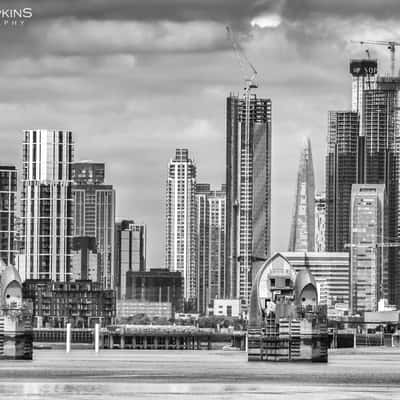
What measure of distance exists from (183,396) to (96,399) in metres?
10.7

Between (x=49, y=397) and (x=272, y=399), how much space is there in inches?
782

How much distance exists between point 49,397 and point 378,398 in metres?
29.9

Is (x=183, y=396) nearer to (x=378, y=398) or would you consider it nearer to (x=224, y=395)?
(x=224, y=395)

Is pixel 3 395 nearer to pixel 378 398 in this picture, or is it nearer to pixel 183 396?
pixel 183 396

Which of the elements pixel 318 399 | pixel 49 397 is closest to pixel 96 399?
pixel 49 397

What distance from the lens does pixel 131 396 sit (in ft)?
639

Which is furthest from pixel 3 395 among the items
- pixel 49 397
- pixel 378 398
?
pixel 378 398

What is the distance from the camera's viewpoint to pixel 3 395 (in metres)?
191

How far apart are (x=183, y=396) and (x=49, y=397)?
13.2 meters

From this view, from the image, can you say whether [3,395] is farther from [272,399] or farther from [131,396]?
[272,399]

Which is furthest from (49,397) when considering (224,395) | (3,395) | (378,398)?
(378,398)

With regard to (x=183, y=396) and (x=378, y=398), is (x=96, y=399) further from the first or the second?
(x=378, y=398)

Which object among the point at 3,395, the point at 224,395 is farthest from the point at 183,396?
the point at 3,395

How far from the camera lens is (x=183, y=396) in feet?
639
